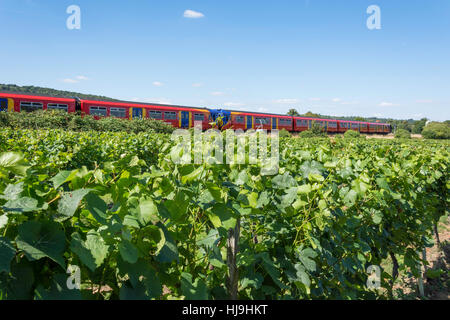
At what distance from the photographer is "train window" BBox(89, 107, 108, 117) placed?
58.2ft

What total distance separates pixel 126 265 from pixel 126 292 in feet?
0.26

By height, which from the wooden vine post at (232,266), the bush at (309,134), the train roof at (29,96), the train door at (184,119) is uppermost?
the train roof at (29,96)

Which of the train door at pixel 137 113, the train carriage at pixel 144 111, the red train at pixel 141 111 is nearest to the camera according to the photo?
the red train at pixel 141 111

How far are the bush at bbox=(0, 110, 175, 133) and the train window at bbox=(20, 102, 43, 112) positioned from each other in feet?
Answer: 3.37

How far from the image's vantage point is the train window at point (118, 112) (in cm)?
1836

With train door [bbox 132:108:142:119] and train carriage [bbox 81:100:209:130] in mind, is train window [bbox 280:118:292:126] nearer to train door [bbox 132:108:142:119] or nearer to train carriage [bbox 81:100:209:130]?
train carriage [bbox 81:100:209:130]

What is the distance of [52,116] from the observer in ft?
49.0

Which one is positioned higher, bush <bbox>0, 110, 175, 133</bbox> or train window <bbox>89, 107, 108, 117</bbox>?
train window <bbox>89, 107, 108, 117</bbox>

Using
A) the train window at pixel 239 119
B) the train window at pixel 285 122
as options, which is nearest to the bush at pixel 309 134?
the train window at pixel 285 122

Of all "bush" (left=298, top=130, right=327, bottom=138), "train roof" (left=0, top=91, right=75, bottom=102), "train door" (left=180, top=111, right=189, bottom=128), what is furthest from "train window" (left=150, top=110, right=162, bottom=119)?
"bush" (left=298, top=130, right=327, bottom=138)

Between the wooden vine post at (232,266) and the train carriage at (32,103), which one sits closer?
the wooden vine post at (232,266)

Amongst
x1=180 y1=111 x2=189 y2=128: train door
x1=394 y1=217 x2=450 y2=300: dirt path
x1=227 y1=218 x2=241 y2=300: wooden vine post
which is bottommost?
x1=394 y1=217 x2=450 y2=300: dirt path

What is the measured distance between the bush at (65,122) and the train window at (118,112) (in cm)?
184

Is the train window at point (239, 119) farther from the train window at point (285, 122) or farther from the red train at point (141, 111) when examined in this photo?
the train window at point (285, 122)
